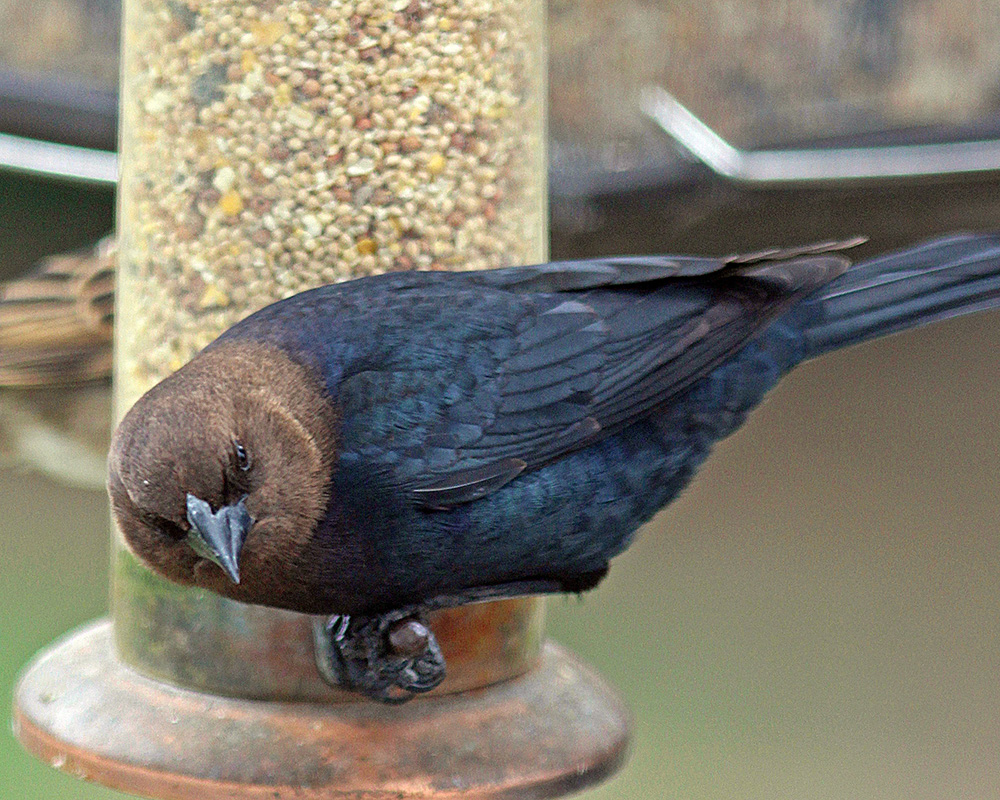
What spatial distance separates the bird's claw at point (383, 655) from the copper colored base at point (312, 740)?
0.10m

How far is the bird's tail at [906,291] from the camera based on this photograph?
312cm

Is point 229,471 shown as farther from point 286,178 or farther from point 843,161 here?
point 843,161

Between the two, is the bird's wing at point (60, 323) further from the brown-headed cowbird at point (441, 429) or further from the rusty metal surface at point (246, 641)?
the brown-headed cowbird at point (441, 429)

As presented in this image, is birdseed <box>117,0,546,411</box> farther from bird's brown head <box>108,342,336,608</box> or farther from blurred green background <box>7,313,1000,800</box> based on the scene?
blurred green background <box>7,313,1000,800</box>

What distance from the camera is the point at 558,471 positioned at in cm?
287

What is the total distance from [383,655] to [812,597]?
380 cm

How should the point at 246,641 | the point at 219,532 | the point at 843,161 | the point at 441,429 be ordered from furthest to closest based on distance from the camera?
the point at 843,161 < the point at 246,641 < the point at 441,429 < the point at 219,532

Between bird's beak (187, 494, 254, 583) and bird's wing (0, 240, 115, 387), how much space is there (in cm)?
185

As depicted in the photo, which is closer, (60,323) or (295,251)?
(295,251)

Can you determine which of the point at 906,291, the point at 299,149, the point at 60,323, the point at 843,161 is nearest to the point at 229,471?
the point at 299,149

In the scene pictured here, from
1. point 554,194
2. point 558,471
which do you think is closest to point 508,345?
point 558,471

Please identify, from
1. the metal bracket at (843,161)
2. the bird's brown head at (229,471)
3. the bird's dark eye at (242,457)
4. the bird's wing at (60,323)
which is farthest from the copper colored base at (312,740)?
the bird's wing at (60,323)

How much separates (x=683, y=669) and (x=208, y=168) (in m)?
4.20

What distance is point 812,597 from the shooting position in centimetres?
639
